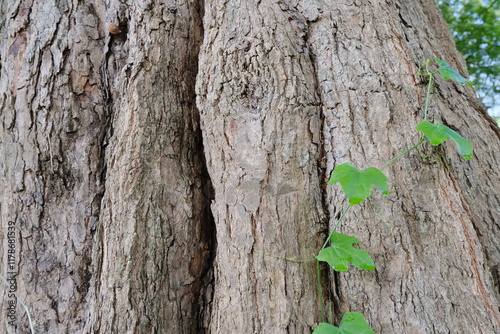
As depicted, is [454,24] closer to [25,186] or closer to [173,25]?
[173,25]

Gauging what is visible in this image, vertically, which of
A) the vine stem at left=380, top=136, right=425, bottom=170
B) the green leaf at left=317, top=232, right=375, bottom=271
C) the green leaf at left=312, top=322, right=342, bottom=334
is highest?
the vine stem at left=380, top=136, right=425, bottom=170

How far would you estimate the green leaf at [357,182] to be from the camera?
A: 3.56ft

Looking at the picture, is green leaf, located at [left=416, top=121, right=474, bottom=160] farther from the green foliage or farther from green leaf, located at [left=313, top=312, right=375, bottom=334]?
green leaf, located at [left=313, top=312, right=375, bottom=334]

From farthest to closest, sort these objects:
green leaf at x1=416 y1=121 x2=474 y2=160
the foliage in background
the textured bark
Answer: the foliage in background
the textured bark
green leaf at x1=416 y1=121 x2=474 y2=160

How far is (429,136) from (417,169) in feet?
0.47

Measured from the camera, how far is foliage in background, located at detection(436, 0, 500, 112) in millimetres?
4902

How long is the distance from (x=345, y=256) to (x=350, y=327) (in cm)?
20

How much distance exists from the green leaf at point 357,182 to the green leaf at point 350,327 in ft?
1.13

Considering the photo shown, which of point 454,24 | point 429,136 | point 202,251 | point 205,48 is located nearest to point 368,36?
point 429,136

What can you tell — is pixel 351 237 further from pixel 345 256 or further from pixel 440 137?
pixel 440 137

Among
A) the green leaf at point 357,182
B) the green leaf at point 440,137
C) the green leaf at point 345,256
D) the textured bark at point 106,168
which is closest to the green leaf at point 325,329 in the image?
the green leaf at point 345,256

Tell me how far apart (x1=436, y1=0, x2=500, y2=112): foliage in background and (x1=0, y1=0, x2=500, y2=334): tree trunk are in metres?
3.83

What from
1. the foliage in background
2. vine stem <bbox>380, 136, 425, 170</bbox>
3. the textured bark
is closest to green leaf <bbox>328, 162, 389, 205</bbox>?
vine stem <bbox>380, 136, 425, 170</bbox>

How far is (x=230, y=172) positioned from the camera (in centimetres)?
137
